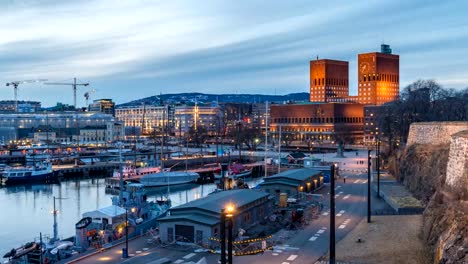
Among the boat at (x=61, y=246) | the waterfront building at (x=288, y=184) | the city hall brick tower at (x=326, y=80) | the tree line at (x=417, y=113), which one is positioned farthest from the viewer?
the city hall brick tower at (x=326, y=80)

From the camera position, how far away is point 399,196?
34562 mm

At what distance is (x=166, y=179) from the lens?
57.8m

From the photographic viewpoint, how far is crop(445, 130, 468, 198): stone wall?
72.7ft

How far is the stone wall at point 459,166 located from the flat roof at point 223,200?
410 inches

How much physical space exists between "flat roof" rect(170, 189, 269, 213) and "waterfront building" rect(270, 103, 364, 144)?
277 ft

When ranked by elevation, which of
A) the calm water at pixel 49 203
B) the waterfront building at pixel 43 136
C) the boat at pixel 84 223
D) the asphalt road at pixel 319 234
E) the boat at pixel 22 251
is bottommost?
the calm water at pixel 49 203

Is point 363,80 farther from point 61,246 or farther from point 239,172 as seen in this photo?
point 61,246

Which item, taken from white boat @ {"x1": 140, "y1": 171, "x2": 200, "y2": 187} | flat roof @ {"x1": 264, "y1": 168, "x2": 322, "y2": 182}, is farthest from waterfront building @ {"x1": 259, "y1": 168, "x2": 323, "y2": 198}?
white boat @ {"x1": 140, "y1": 171, "x2": 200, "y2": 187}

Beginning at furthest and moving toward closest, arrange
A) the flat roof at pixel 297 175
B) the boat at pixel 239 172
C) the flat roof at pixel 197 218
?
the boat at pixel 239 172 < the flat roof at pixel 297 175 < the flat roof at pixel 197 218

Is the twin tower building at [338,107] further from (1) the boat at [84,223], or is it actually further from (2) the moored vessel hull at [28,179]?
(1) the boat at [84,223]

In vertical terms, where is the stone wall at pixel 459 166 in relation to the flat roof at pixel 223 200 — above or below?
above

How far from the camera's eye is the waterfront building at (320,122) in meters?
120

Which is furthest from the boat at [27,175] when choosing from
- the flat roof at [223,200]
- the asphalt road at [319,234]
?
the flat roof at [223,200]

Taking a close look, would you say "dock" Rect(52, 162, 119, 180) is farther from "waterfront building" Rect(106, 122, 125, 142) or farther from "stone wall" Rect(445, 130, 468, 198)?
"waterfront building" Rect(106, 122, 125, 142)
